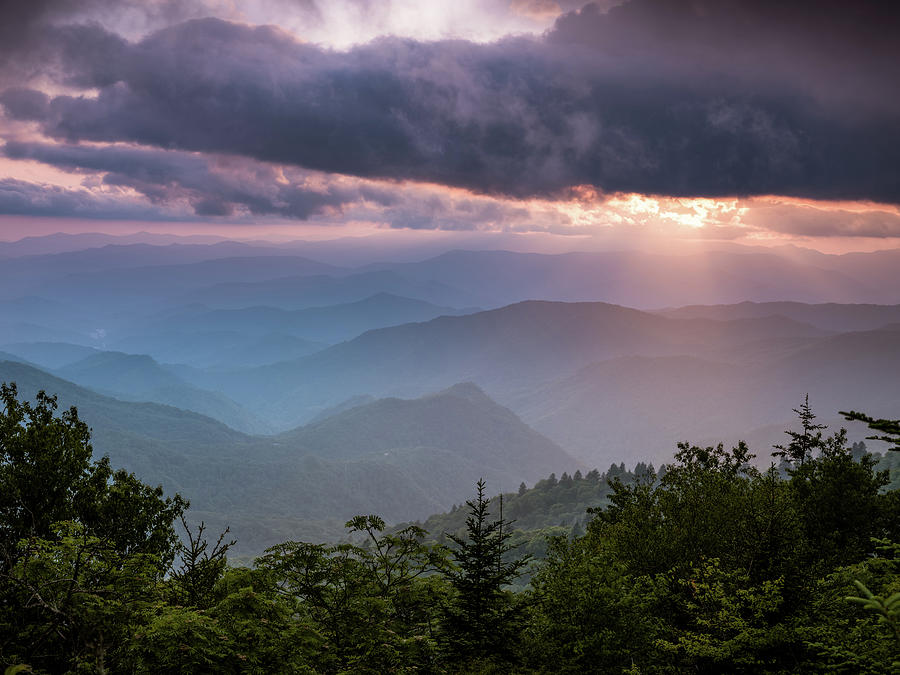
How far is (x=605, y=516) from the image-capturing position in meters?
51.3

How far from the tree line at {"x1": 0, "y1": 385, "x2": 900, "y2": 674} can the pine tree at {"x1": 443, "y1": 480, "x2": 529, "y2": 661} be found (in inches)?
3.9

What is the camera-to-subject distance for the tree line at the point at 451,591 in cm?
1695

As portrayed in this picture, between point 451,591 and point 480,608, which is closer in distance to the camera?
point 480,608

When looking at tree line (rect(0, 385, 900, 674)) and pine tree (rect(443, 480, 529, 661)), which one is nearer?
tree line (rect(0, 385, 900, 674))

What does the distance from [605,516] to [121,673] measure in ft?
139

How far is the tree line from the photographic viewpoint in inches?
667

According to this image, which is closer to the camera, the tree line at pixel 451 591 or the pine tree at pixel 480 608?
the tree line at pixel 451 591

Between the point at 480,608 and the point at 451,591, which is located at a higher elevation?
the point at 451,591

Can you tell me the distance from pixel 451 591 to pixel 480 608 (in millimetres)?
1661

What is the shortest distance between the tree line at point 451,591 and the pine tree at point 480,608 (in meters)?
0.10

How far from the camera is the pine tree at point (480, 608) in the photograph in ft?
88.9

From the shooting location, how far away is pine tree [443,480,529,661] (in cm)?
2709

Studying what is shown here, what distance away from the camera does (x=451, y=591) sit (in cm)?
2906

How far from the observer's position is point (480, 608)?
1118 inches
